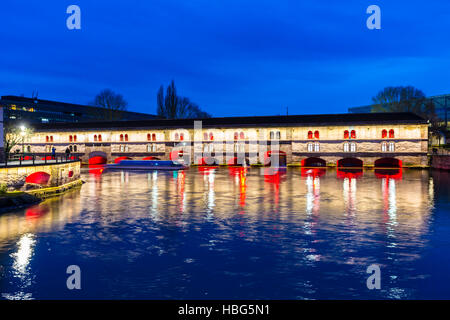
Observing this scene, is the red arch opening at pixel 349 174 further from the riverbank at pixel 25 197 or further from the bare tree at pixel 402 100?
the bare tree at pixel 402 100

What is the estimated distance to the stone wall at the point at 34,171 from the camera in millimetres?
23094

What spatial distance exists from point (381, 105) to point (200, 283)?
76.8m

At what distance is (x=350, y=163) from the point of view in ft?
188

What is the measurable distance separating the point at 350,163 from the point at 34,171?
44976mm

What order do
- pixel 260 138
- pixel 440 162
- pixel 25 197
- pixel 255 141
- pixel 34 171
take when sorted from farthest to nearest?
1. pixel 255 141
2. pixel 260 138
3. pixel 440 162
4. pixel 34 171
5. pixel 25 197

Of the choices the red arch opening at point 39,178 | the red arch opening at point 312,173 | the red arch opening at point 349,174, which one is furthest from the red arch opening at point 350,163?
the red arch opening at point 39,178

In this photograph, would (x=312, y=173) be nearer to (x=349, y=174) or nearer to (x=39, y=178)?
(x=349, y=174)

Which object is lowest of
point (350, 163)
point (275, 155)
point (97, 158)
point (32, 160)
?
point (350, 163)

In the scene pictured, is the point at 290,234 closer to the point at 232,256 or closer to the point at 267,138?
the point at 232,256

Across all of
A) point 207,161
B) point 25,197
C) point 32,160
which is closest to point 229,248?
point 25,197

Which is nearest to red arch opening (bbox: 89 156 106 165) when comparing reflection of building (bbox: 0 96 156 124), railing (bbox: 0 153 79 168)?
reflection of building (bbox: 0 96 156 124)

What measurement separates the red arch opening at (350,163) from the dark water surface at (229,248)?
34.9 m

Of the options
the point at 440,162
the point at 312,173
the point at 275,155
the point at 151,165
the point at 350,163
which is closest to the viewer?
the point at 312,173

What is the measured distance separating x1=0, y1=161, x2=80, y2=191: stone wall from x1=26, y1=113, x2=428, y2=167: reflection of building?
1264 inches
